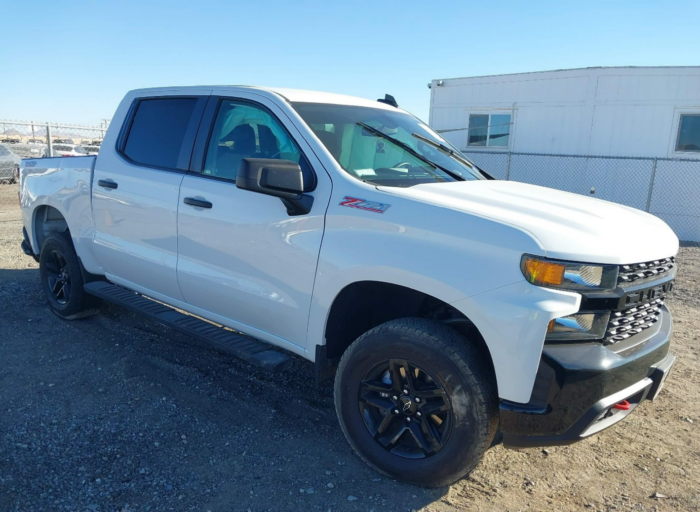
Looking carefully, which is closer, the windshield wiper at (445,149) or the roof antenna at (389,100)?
the windshield wiper at (445,149)

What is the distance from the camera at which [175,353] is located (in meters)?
4.69

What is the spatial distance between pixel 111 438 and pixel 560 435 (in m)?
2.55

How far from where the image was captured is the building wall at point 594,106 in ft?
39.7

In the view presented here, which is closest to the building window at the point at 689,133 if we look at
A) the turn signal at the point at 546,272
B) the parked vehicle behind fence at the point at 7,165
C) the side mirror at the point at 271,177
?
the turn signal at the point at 546,272

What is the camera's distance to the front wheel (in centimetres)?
267

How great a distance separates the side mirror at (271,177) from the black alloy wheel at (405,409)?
1.08 m

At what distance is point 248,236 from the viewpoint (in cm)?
340

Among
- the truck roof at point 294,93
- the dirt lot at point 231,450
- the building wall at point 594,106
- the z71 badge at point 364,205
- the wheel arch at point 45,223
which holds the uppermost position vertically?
the building wall at point 594,106

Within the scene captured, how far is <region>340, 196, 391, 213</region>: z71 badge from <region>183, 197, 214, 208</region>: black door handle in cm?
106

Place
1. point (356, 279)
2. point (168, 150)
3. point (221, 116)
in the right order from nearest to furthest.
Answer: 1. point (356, 279)
2. point (221, 116)
3. point (168, 150)

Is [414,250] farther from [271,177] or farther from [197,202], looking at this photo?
[197,202]

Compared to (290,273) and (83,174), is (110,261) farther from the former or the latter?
(290,273)

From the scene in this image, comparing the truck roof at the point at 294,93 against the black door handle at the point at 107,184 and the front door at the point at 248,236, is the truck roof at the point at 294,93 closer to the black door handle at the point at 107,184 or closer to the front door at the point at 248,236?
the front door at the point at 248,236

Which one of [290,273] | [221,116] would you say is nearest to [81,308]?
[221,116]
